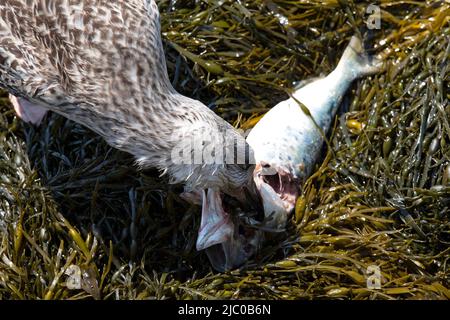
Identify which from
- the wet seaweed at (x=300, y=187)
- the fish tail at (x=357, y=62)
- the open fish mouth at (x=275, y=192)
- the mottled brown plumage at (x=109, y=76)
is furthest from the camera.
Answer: the fish tail at (x=357, y=62)

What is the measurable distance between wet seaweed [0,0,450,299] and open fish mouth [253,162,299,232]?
0.24ft

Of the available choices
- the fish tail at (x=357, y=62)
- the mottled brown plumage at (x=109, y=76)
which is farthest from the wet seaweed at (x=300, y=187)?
the mottled brown plumage at (x=109, y=76)

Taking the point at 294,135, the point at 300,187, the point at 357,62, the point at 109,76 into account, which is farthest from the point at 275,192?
the point at 109,76

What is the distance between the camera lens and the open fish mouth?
436 cm

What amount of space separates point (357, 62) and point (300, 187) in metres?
0.87

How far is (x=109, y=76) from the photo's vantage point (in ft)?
12.7

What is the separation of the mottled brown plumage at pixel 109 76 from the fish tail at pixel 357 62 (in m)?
1.19

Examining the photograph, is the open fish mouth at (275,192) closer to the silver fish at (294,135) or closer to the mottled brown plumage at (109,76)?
the silver fish at (294,135)

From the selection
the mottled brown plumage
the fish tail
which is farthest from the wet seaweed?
the mottled brown plumage

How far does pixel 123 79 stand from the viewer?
3.87 metres

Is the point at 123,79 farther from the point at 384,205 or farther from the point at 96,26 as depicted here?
the point at 384,205

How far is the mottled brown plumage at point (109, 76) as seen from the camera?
3846 millimetres
